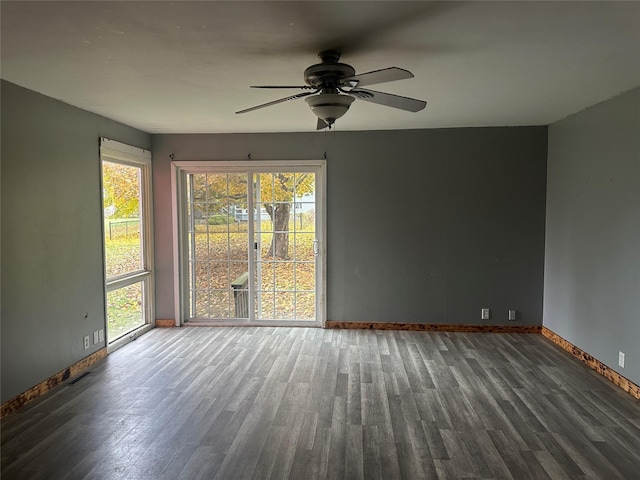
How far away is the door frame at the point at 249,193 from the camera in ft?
18.0

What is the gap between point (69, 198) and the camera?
3.95 m

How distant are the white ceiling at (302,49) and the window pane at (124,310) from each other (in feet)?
6.91

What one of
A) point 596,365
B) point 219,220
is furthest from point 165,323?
point 596,365

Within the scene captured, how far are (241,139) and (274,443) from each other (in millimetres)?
3824

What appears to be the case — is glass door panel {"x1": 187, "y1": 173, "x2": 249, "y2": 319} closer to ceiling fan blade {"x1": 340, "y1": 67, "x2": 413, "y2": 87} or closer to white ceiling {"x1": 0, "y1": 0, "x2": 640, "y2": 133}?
white ceiling {"x1": 0, "y1": 0, "x2": 640, "y2": 133}

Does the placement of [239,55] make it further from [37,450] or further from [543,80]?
[37,450]

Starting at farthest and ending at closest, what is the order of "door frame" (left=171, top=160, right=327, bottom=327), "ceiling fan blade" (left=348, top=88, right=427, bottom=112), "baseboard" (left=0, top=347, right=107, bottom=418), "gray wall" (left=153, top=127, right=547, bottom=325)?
1. "door frame" (left=171, top=160, right=327, bottom=327)
2. "gray wall" (left=153, top=127, right=547, bottom=325)
3. "baseboard" (left=0, top=347, right=107, bottom=418)
4. "ceiling fan blade" (left=348, top=88, right=427, bottom=112)

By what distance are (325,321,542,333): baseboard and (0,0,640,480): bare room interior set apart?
0.08 feet

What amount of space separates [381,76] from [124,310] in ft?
13.7

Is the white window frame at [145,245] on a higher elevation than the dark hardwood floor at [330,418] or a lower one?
higher

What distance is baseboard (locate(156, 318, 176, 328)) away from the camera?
568 centimetres

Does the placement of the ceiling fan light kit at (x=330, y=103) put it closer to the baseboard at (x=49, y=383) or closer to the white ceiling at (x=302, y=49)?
the white ceiling at (x=302, y=49)

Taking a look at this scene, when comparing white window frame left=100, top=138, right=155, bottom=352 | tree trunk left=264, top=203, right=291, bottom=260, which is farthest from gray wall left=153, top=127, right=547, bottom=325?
tree trunk left=264, top=203, right=291, bottom=260

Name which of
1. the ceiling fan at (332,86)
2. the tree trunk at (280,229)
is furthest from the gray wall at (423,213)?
the ceiling fan at (332,86)
